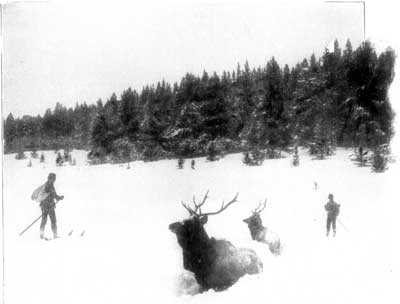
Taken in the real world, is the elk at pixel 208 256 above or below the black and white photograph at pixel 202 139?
Answer: below

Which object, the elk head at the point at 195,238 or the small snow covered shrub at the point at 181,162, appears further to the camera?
the small snow covered shrub at the point at 181,162

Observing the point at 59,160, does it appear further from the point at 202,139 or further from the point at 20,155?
the point at 202,139

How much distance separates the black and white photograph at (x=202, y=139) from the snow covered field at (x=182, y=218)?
0.04 feet

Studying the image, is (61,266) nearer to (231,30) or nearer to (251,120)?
(251,120)

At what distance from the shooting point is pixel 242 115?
4.68 meters

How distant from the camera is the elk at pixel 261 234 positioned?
455cm

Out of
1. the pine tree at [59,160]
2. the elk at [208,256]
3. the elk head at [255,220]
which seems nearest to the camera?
the elk at [208,256]

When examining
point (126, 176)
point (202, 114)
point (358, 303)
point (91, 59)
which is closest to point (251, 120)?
point (202, 114)

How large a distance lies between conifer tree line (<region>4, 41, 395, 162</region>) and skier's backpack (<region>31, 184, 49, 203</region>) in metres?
0.39

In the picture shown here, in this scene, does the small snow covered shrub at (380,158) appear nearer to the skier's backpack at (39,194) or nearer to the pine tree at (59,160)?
the pine tree at (59,160)

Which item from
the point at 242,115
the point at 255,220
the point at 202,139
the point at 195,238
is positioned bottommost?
the point at 195,238

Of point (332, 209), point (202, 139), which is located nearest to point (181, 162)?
point (202, 139)

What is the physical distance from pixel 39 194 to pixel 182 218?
4.45 ft

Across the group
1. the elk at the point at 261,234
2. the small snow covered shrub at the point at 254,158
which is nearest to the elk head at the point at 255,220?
the elk at the point at 261,234
